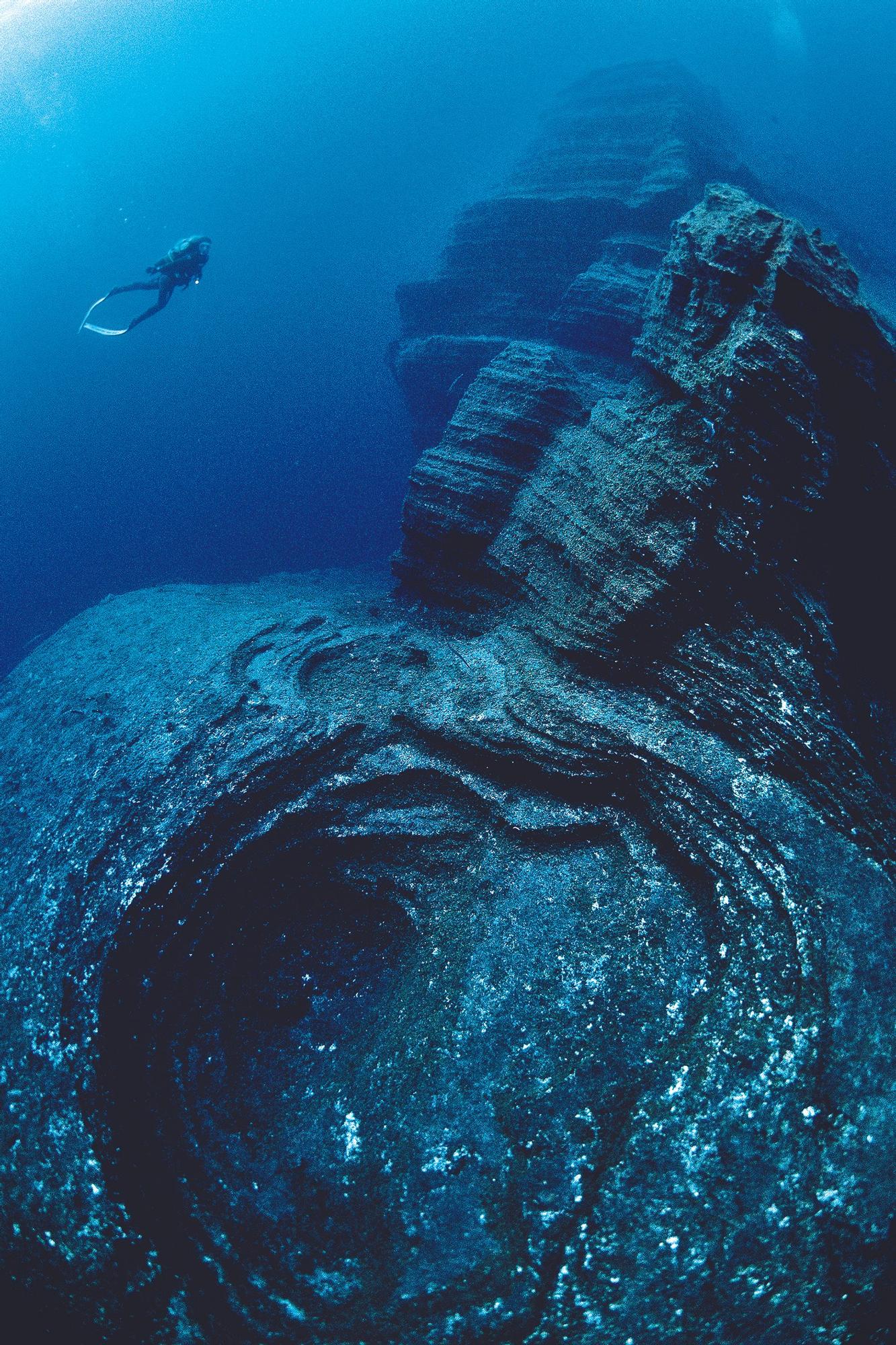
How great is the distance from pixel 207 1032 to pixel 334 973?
77cm

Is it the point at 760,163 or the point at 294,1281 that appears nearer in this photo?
the point at 294,1281

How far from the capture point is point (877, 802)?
10.9 ft

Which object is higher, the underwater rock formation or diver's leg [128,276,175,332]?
diver's leg [128,276,175,332]

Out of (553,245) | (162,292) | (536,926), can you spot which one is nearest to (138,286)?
(162,292)

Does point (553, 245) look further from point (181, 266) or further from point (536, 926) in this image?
point (536, 926)

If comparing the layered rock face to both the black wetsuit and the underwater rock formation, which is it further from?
the underwater rock formation

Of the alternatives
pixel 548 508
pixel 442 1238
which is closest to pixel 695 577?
pixel 548 508

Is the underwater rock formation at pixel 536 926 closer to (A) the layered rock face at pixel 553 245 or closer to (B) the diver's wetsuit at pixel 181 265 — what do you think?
(A) the layered rock face at pixel 553 245

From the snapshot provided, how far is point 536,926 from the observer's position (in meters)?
3.39

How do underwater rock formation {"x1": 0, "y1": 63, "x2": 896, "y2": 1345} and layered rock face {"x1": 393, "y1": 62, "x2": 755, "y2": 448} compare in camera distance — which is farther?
layered rock face {"x1": 393, "y1": 62, "x2": 755, "y2": 448}

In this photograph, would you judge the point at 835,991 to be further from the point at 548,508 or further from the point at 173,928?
the point at 548,508

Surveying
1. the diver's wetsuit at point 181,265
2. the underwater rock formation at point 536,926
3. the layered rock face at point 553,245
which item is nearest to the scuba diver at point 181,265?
the diver's wetsuit at point 181,265

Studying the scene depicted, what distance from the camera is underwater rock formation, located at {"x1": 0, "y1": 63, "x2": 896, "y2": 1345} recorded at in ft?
8.67

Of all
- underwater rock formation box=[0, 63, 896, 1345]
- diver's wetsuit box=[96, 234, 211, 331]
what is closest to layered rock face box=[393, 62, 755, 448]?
diver's wetsuit box=[96, 234, 211, 331]
